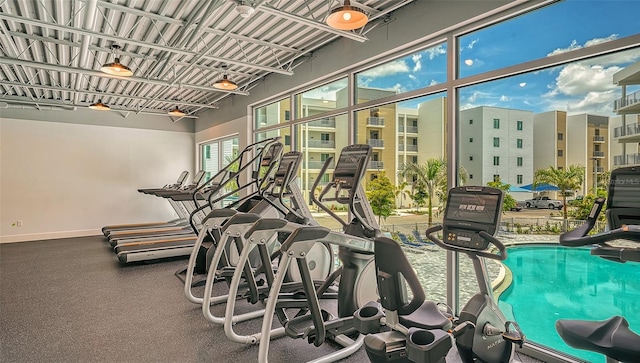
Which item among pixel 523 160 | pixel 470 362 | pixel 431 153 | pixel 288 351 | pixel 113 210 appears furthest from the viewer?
pixel 113 210

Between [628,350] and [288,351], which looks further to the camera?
[288,351]

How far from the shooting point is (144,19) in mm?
4520

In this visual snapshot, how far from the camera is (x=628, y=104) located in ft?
8.63

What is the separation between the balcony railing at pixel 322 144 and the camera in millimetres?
5640

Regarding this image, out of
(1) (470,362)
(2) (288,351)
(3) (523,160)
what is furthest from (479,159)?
(2) (288,351)

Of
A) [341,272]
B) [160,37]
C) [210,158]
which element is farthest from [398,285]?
[210,158]

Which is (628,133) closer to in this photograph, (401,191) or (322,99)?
(401,191)

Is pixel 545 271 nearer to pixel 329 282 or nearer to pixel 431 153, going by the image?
pixel 431 153

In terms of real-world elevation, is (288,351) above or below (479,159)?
A: below

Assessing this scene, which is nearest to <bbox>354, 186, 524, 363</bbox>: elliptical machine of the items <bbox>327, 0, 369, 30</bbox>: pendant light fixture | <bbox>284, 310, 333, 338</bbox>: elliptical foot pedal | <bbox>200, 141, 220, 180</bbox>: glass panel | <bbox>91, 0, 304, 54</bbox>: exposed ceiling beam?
<bbox>284, 310, 333, 338</bbox>: elliptical foot pedal

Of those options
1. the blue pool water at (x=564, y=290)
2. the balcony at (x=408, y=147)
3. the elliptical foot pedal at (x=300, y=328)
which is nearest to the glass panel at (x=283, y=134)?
the balcony at (x=408, y=147)

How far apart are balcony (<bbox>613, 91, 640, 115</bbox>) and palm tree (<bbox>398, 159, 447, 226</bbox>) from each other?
57.9 inches

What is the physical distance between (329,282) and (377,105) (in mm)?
2512

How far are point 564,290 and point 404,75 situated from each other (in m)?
2.79
